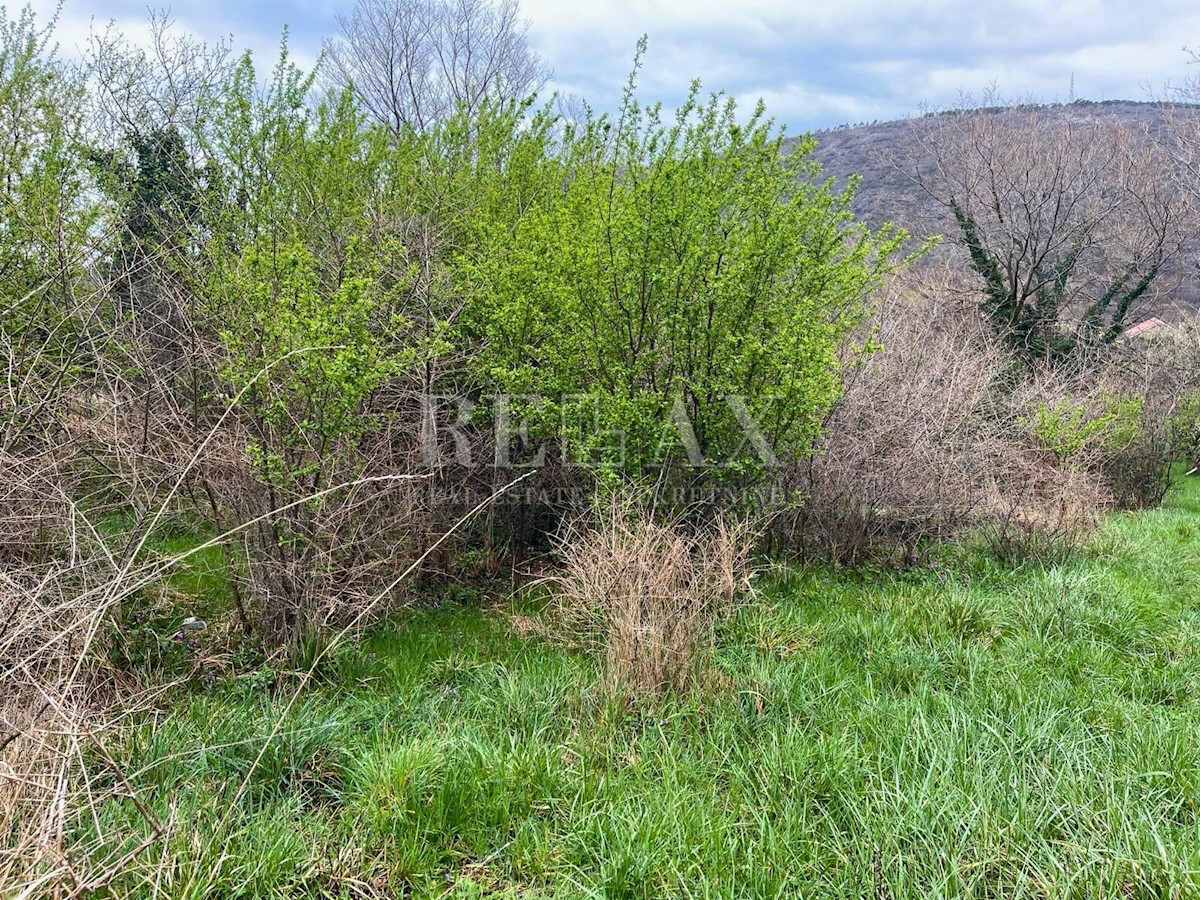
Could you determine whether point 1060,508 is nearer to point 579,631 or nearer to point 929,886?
point 579,631

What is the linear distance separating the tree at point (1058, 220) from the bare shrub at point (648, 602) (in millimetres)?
14096

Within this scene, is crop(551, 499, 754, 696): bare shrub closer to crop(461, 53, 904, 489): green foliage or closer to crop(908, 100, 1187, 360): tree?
crop(461, 53, 904, 489): green foliage

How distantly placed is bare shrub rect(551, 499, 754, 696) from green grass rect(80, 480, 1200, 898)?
18 cm

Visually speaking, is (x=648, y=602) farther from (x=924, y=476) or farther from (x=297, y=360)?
(x=924, y=476)

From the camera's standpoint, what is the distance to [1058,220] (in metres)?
16.7

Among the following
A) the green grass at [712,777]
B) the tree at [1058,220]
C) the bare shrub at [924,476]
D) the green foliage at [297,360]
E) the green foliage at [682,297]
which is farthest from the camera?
the tree at [1058,220]

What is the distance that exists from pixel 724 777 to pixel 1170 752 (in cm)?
184

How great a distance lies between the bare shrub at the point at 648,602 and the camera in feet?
11.4

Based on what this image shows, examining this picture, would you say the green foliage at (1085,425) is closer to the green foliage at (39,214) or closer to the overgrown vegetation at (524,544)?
the overgrown vegetation at (524,544)

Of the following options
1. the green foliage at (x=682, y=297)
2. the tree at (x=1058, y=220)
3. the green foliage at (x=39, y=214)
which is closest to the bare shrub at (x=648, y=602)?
the green foliage at (x=682, y=297)

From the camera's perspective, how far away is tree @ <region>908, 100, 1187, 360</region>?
16.0 meters

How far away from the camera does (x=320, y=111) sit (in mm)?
7344

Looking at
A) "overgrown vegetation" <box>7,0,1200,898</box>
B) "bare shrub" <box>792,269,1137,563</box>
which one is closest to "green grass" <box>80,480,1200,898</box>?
"overgrown vegetation" <box>7,0,1200,898</box>

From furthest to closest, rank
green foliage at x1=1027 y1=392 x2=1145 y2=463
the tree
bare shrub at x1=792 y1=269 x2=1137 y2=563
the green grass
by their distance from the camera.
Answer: the tree → green foliage at x1=1027 y1=392 x2=1145 y2=463 → bare shrub at x1=792 y1=269 x2=1137 y2=563 → the green grass
